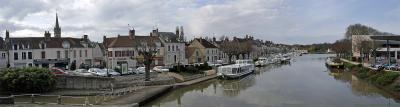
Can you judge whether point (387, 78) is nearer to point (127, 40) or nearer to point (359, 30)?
point (127, 40)

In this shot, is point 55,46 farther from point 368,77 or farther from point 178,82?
point 368,77

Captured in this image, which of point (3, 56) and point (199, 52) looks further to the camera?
point (199, 52)

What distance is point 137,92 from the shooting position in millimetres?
32875

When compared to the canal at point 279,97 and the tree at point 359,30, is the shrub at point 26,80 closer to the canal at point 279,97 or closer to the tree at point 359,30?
the canal at point 279,97

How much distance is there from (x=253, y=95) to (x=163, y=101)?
8172mm

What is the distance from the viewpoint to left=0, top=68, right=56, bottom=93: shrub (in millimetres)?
31266

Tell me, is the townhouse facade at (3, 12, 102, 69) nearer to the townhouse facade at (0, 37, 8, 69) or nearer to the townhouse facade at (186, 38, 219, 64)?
the townhouse facade at (0, 37, 8, 69)

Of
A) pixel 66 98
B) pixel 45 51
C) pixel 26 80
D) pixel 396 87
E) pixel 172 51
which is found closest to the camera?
pixel 66 98

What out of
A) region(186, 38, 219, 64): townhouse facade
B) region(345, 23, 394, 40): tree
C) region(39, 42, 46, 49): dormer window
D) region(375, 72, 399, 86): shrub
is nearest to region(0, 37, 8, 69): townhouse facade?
region(39, 42, 46, 49): dormer window

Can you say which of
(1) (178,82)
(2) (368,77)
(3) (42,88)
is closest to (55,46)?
(1) (178,82)

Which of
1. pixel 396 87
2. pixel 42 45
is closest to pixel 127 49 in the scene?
pixel 42 45

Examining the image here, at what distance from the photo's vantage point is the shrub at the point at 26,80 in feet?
103

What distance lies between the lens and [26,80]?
Answer: 31.2m

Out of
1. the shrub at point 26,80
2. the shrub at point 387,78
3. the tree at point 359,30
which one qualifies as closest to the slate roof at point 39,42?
the shrub at point 26,80
